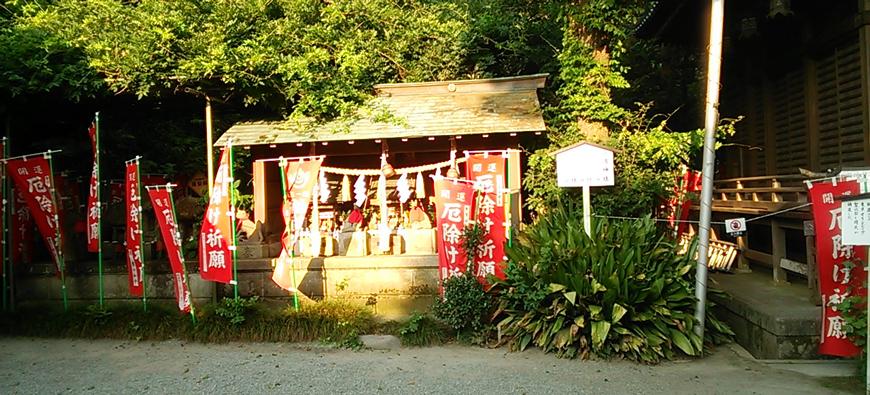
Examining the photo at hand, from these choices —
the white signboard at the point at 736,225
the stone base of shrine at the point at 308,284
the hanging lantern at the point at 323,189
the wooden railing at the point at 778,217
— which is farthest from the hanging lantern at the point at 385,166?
the wooden railing at the point at 778,217

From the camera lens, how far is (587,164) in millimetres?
7820

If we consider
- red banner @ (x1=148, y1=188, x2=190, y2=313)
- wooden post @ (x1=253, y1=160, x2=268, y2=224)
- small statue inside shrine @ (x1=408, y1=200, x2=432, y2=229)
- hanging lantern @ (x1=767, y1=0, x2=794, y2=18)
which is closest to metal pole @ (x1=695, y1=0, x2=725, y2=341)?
hanging lantern @ (x1=767, y1=0, x2=794, y2=18)

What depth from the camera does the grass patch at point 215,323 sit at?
328 inches

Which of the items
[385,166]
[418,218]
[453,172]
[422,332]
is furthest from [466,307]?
[418,218]

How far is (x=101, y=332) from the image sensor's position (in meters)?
8.98

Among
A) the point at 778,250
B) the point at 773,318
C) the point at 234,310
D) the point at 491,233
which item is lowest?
the point at 234,310

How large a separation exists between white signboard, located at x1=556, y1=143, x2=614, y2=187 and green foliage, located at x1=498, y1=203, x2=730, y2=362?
2.34ft

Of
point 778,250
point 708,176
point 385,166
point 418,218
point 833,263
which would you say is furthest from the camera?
point 418,218

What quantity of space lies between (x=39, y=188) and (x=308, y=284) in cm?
478

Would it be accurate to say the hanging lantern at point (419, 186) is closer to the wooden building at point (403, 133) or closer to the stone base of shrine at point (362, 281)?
the wooden building at point (403, 133)

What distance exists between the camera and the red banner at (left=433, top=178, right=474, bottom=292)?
8406 mm

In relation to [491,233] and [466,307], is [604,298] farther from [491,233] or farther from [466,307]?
[491,233]

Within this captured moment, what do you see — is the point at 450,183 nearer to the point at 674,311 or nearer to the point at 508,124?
the point at 508,124

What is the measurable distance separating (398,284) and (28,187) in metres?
6.44
